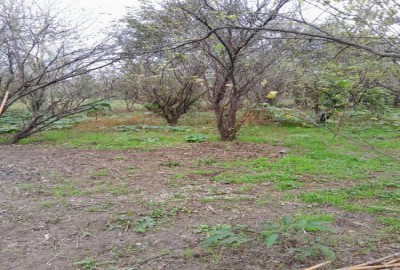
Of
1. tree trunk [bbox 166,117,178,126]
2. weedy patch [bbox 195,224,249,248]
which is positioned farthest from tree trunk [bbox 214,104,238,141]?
weedy patch [bbox 195,224,249,248]

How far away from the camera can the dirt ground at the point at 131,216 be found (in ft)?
8.30

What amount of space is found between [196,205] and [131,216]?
0.60 metres

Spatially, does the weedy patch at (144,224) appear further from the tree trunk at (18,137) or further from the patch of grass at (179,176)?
the tree trunk at (18,137)

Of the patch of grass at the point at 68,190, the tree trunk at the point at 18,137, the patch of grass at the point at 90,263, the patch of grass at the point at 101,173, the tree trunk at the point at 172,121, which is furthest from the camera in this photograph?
the tree trunk at the point at 172,121

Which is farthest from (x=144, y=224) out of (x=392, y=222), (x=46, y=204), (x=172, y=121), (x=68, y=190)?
(x=172, y=121)

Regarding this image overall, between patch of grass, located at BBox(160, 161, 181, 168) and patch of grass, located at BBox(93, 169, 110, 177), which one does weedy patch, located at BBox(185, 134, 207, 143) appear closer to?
patch of grass, located at BBox(160, 161, 181, 168)

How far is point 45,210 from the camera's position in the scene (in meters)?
3.46

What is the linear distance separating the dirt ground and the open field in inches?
0.4

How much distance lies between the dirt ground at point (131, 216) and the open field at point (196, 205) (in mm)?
10

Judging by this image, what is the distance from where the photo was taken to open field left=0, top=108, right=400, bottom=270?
257 centimetres

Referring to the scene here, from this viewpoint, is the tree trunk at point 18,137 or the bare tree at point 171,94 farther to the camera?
the bare tree at point 171,94

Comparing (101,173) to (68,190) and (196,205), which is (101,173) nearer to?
(68,190)

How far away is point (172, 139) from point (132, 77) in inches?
126

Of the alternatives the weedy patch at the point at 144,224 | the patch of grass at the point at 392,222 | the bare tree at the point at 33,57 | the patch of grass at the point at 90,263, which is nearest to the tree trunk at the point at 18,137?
the bare tree at the point at 33,57
